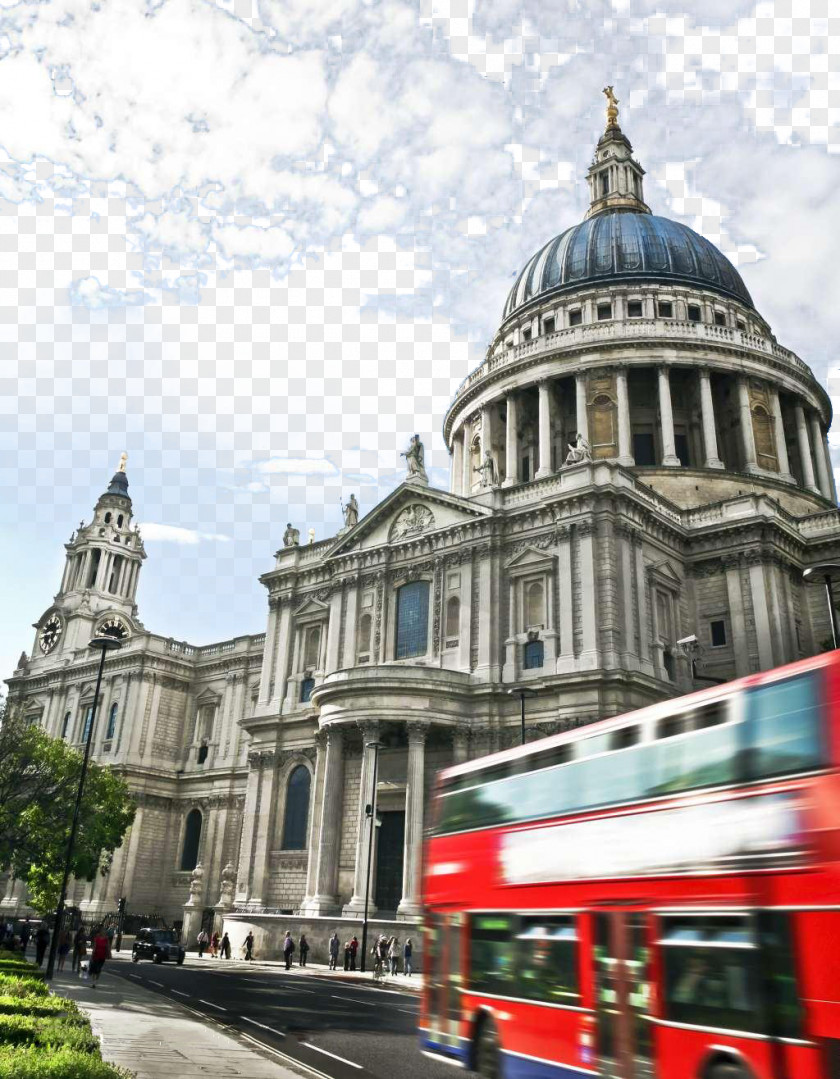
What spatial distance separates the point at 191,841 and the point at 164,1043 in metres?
50.2

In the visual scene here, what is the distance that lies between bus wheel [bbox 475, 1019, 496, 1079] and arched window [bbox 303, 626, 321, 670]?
36678mm

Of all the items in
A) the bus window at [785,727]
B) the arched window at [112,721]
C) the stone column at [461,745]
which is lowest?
the bus window at [785,727]

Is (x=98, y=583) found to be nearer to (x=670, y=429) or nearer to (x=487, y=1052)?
(x=670, y=429)

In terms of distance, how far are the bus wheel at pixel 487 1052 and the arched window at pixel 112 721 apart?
189ft

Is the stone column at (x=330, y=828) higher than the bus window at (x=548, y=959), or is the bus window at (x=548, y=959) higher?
the stone column at (x=330, y=828)

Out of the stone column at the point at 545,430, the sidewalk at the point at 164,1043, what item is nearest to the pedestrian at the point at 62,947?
the sidewalk at the point at 164,1043

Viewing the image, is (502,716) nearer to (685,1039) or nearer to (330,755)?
(330,755)

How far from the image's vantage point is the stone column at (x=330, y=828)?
134 ft

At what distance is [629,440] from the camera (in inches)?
2159

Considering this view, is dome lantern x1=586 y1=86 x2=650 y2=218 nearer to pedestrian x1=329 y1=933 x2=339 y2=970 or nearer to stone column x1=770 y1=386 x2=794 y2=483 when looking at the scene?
stone column x1=770 y1=386 x2=794 y2=483

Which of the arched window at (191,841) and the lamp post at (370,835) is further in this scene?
the arched window at (191,841)

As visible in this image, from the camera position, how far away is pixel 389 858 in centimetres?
4178

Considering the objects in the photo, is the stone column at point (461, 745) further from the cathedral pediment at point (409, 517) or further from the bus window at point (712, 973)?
the bus window at point (712, 973)

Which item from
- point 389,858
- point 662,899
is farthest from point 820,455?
point 662,899
